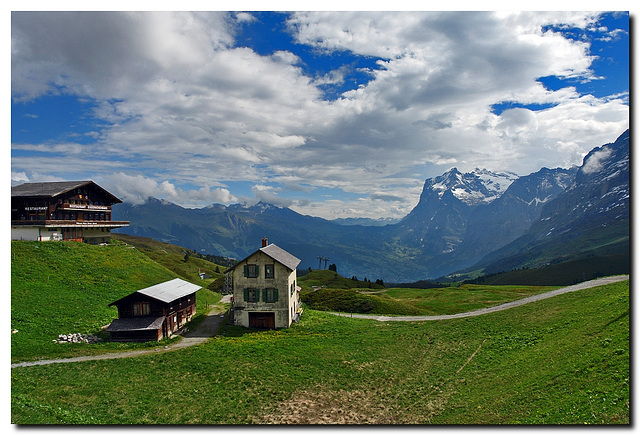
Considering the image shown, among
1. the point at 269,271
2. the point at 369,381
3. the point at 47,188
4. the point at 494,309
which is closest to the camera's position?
the point at 369,381

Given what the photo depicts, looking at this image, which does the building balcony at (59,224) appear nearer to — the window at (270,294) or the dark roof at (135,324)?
the dark roof at (135,324)

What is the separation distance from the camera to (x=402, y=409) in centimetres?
2531

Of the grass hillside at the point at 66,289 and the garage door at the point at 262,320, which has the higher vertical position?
the grass hillside at the point at 66,289

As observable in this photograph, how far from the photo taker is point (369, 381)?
102ft

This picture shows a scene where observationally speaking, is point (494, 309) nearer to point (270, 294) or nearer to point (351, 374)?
point (270, 294)

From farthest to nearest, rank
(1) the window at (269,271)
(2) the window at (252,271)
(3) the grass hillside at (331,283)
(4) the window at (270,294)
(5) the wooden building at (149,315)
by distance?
(3) the grass hillside at (331,283)
(2) the window at (252,271)
(1) the window at (269,271)
(4) the window at (270,294)
(5) the wooden building at (149,315)

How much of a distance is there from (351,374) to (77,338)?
32566 mm

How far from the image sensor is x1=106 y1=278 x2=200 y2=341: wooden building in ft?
140

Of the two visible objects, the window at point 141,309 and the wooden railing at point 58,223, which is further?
the wooden railing at point 58,223

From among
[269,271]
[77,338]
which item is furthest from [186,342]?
[269,271]

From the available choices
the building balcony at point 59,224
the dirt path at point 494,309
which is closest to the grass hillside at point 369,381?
the dirt path at point 494,309

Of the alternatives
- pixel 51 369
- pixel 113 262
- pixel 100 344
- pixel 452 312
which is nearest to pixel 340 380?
pixel 51 369

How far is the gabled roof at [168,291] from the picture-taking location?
150ft

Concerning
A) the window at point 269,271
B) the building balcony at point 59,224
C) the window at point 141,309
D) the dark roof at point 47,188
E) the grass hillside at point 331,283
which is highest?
the dark roof at point 47,188
